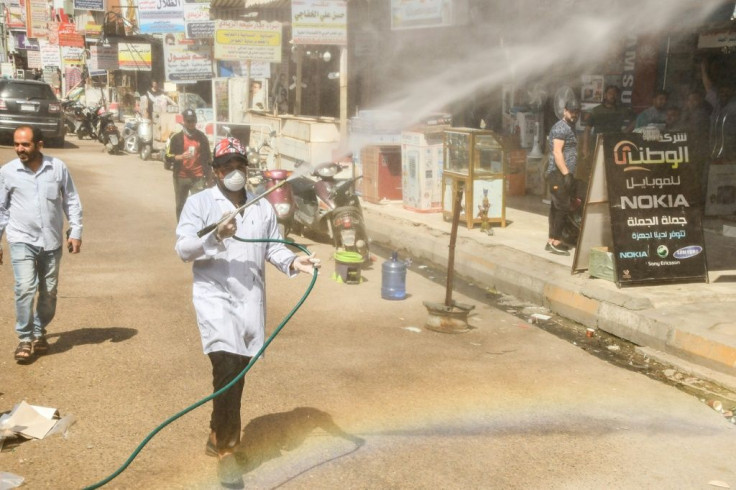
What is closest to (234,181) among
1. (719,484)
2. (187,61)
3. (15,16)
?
(719,484)

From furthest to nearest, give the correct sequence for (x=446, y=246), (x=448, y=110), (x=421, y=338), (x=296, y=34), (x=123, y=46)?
(x=123, y=46) < (x=448, y=110) < (x=296, y=34) < (x=446, y=246) < (x=421, y=338)

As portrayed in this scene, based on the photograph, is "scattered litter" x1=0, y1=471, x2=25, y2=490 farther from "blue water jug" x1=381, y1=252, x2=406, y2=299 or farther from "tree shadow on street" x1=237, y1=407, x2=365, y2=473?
"blue water jug" x1=381, y1=252, x2=406, y2=299

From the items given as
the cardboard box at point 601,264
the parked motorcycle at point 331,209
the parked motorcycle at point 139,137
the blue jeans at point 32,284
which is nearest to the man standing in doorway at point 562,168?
the cardboard box at point 601,264

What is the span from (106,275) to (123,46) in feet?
91.2

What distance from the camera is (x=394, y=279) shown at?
8969mm

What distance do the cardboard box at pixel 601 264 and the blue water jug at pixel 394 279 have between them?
6.74 ft

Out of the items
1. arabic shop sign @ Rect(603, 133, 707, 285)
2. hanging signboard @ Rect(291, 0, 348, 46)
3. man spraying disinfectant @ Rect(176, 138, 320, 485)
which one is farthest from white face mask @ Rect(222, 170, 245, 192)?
hanging signboard @ Rect(291, 0, 348, 46)

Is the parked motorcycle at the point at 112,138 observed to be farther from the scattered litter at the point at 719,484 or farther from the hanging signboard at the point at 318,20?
the scattered litter at the point at 719,484

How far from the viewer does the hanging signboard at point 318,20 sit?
54.4 ft

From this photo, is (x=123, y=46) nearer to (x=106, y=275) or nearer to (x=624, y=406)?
(x=106, y=275)

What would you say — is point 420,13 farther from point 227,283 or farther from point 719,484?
point 719,484

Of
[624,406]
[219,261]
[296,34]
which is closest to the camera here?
[219,261]

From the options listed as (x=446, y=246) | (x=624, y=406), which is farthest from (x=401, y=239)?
(x=624, y=406)

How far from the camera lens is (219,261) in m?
4.65
